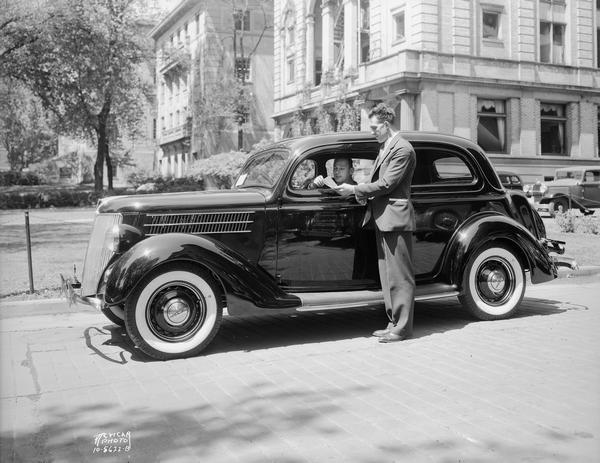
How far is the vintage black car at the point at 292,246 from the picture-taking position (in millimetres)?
5254

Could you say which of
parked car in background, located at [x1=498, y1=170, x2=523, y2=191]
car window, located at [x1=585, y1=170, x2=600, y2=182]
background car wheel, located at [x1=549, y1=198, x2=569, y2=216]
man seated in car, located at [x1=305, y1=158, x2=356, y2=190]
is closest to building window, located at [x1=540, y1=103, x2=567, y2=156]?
car window, located at [x1=585, y1=170, x2=600, y2=182]

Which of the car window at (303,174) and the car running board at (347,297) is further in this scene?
the car window at (303,174)

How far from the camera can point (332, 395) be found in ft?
13.8

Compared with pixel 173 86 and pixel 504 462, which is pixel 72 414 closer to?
pixel 504 462

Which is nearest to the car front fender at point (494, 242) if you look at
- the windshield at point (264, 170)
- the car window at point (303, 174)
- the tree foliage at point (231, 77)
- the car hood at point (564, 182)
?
the car window at point (303, 174)

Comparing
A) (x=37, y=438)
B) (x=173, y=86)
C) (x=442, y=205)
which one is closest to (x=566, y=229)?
(x=442, y=205)

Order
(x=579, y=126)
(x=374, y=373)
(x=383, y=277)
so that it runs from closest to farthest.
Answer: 1. (x=374, y=373)
2. (x=383, y=277)
3. (x=579, y=126)

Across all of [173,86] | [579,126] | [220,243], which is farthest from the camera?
[173,86]

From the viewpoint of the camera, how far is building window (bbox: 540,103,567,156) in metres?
33.4

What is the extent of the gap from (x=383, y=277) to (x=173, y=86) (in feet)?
195

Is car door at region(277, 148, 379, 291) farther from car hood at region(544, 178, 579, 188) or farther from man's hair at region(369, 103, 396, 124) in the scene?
car hood at region(544, 178, 579, 188)

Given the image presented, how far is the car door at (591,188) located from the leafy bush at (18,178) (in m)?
49.4

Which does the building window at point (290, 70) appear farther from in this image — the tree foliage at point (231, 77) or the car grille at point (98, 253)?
the car grille at point (98, 253)

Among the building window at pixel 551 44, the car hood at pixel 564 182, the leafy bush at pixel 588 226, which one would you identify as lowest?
the leafy bush at pixel 588 226
